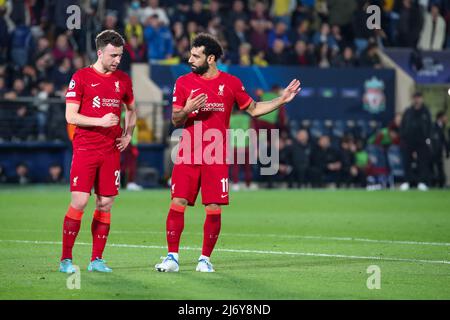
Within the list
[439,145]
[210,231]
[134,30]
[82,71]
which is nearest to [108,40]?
[82,71]

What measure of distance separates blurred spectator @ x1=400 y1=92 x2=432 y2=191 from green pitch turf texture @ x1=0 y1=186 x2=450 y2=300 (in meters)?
5.47

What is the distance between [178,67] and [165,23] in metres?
1.46

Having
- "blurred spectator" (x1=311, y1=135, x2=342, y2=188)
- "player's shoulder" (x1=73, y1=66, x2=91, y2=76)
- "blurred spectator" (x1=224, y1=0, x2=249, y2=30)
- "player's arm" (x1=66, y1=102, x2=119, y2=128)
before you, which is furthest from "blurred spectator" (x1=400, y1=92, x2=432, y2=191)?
"player's arm" (x1=66, y1=102, x2=119, y2=128)

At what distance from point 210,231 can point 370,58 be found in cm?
2104

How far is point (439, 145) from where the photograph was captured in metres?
31.2

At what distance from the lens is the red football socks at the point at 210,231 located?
12.0 metres

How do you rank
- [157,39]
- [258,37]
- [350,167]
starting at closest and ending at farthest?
[157,39], [350,167], [258,37]

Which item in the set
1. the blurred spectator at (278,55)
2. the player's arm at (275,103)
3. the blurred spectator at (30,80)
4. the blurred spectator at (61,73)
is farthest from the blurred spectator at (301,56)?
the player's arm at (275,103)

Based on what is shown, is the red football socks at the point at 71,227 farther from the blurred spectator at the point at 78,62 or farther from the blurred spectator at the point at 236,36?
the blurred spectator at the point at 236,36

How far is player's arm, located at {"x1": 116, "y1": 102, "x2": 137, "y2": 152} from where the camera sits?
11.9m

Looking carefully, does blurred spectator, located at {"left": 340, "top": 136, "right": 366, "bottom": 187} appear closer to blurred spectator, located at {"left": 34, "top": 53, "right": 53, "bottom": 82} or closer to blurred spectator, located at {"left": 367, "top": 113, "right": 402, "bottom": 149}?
blurred spectator, located at {"left": 367, "top": 113, "right": 402, "bottom": 149}

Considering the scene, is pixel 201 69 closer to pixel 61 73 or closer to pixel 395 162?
pixel 61 73

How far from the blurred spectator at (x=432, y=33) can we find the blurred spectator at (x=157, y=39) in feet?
25.2
